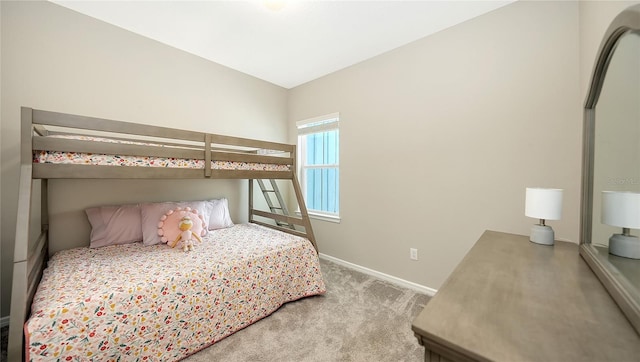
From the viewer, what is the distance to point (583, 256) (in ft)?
3.65

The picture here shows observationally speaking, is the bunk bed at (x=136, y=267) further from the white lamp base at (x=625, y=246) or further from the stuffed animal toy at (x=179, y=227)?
the white lamp base at (x=625, y=246)

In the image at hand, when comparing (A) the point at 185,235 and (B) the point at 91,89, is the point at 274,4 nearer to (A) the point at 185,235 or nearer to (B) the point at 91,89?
(B) the point at 91,89

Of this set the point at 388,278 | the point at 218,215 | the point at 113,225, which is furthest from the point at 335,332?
the point at 113,225

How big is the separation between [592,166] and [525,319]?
1.01 metres

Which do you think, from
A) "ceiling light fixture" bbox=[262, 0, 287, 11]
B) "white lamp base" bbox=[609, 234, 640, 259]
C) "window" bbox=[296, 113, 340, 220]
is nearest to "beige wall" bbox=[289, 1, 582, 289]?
"window" bbox=[296, 113, 340, 220]

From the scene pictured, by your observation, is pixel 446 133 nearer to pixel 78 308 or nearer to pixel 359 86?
pixel 359 86

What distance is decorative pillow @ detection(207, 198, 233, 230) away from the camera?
8.68 ft

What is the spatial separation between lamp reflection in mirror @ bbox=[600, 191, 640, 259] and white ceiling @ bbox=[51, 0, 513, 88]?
183 cm

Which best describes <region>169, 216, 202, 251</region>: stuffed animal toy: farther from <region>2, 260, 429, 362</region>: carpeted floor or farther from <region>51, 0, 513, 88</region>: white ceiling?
<region>51, 0, 513, 88</region>: white ceiling

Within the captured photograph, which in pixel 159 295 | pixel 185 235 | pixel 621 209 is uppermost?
pixel 621 209

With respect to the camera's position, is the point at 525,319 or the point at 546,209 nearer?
the point at 525,319

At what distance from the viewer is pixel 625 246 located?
81 centimetres

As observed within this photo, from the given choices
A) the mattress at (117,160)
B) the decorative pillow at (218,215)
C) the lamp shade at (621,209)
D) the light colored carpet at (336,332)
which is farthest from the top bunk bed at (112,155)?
the lamp shade at (621,209)

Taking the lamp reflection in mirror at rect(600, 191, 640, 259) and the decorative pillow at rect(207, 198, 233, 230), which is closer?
the lamp reflection in mirror at rect(600, 191, 640, 259)
